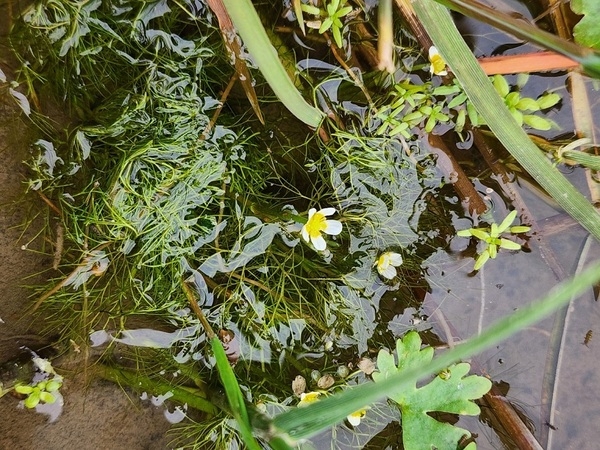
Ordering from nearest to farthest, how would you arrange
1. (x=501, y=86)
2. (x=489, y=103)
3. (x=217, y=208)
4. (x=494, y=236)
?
(x=489, y=103) < (x=501, y=86) < (x=494, y=236) < (x=217, y=208)

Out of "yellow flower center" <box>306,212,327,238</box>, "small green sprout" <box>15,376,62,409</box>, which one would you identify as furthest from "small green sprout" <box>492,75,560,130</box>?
"small green sprout" <box>15,376,62,409</box>

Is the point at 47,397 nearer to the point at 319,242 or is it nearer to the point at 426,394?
the point at 319,242

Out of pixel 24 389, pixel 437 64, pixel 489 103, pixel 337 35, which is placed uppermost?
pixel 337 35

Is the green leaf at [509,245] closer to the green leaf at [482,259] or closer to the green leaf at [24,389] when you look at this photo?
the green leaf at [482,259]

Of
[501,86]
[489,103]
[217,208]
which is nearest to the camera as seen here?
[489,103]

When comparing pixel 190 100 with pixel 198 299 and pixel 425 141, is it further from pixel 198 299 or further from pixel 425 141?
pixel 425 141

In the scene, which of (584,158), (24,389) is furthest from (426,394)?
(24,389)

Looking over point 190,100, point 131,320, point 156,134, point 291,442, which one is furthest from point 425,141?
point 131,320
